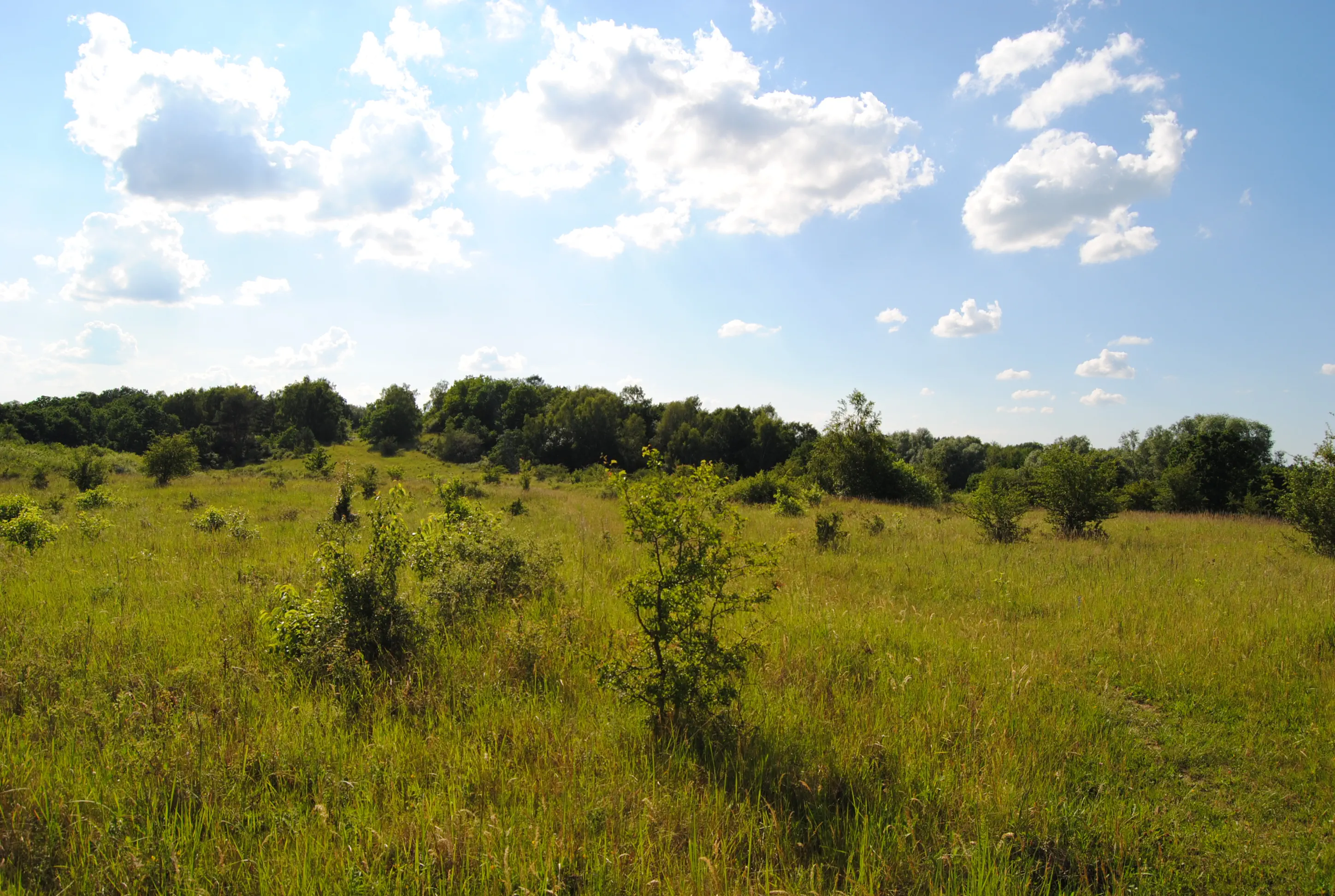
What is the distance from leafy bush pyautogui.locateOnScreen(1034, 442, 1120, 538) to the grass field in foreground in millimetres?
8426

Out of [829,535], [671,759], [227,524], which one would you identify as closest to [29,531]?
[227,524]

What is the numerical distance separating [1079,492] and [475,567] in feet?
53.2

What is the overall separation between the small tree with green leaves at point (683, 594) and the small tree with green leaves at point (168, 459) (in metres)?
35.6

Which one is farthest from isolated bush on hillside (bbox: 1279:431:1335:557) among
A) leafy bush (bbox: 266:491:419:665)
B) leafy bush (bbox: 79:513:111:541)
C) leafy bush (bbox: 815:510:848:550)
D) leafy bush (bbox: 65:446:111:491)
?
leafy bush (bbox: 65:446:111:491)

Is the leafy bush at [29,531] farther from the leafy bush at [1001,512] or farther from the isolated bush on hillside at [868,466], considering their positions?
the isolated bush on hillside at [868,466]

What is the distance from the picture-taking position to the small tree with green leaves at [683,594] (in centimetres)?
444

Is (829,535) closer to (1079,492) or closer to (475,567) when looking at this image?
(1079,492)

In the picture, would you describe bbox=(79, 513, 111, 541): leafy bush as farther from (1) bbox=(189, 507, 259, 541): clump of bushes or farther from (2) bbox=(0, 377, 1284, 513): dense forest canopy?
(2) bbox=(0, 377, 1284, 513): dense forest canopy

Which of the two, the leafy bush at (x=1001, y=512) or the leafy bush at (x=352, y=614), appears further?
the leafy bush at (x=1001, y=512)

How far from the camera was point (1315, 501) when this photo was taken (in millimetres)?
12797

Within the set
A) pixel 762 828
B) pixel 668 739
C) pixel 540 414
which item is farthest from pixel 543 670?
pixel 540 414

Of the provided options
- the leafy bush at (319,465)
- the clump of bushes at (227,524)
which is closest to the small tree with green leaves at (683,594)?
the clump of bushes at (227,524)

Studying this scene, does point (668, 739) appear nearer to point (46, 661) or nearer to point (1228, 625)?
point (46, 661)

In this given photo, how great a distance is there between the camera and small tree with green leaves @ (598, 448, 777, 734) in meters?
4.44
